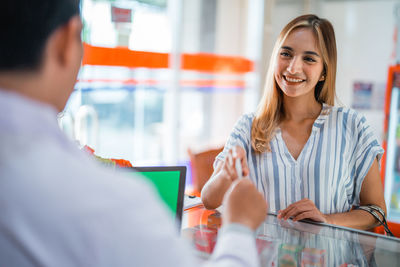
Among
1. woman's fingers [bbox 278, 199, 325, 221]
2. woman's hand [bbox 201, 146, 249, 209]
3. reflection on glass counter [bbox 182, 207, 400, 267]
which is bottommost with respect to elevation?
reflection on glass counter [bbox 182, 207, 400, 267]

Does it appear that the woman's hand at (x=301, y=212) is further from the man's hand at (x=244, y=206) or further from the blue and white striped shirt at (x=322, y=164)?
the man's hand at (x=244, y=206)

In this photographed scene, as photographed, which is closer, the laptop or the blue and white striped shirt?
the laptop

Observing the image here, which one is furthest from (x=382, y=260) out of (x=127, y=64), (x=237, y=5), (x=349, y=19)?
(x=349, y=19)

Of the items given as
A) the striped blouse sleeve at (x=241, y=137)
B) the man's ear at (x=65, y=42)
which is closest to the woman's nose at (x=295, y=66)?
the striped blouse sleeve at (x=241, y=137)

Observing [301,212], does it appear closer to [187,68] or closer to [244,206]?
[244,206]

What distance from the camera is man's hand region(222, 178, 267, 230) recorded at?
0.83 m

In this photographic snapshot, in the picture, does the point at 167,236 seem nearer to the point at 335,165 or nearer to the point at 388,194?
the point at 335,165

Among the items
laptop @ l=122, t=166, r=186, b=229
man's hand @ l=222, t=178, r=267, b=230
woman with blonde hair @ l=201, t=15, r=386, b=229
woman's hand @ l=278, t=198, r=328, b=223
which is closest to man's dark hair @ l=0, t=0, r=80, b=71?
man's hand @ l=222, t=178, r=267, b=230

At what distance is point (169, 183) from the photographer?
135 cm

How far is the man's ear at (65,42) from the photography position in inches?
26.4

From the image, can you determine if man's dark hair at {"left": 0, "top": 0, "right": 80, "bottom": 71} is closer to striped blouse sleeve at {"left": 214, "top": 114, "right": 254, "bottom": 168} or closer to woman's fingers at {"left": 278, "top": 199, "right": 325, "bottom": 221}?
woman's fingers at {"left": 278, "top": 199, "right": 325, "bottom": 221}

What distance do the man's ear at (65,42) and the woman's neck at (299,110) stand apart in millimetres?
1497

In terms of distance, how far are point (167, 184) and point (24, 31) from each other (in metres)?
0.79

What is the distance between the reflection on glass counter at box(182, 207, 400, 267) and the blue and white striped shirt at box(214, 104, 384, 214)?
478mm
